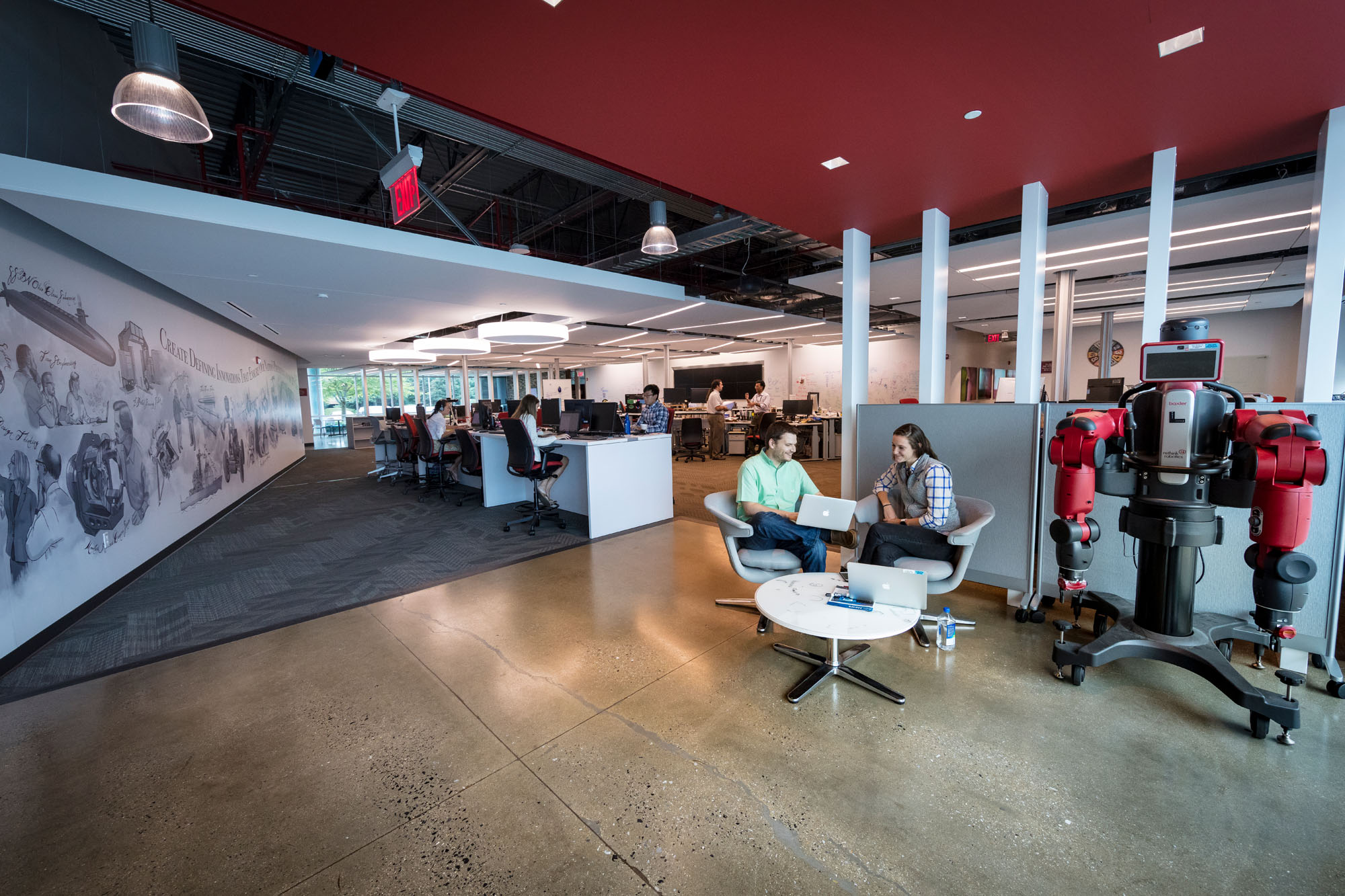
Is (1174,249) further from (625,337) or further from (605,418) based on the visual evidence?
(625,337)

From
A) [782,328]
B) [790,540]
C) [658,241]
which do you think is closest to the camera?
[790,540]

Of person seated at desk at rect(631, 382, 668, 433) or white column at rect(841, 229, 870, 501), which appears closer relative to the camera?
white column at rect(841, 229, 870, 501)

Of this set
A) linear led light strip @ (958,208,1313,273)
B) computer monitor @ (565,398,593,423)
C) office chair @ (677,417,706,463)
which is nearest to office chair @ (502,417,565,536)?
computer monitor @ (565,398,593,423)

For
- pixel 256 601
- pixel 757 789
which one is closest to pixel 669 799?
pixel 757 789

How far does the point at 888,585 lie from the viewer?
7.61 ft

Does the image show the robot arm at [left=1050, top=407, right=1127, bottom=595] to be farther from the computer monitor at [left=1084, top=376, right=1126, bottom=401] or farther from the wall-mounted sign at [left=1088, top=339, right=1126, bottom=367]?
the wall-mounted sign at [left=1088, top=339, right=1126, bottom=367]

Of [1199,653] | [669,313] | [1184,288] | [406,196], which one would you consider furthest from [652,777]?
[1184,288]

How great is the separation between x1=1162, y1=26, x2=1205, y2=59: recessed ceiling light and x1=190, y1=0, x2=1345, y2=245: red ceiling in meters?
0.04

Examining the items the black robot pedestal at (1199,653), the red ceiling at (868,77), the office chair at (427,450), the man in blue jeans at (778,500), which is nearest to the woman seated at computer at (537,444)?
the office chair at (427,450)

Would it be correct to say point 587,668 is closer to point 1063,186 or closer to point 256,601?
point 256,601

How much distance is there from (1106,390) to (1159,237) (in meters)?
0.99

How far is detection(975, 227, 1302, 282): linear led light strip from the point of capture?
5.15 m

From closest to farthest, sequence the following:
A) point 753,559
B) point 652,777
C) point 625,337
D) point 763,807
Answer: point 763,807
point 652,777
point 753,559
point 625,337

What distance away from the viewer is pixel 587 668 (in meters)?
2.71
